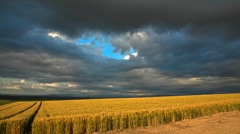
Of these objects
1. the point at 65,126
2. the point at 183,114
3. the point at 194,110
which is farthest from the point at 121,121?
the point at 194,110

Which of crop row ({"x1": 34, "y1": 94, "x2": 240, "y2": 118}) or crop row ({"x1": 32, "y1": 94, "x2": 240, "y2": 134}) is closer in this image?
crop row ({"x1": 32, "y1": 94, "x2": 240, "y2": 134})

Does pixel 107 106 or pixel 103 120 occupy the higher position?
pixel 107 106

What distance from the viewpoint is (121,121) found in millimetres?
19719

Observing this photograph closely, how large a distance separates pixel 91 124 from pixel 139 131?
12.5 feet

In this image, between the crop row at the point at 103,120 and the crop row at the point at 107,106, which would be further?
the crop row at the point at 107,106

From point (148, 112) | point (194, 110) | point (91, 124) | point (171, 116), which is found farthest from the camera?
point (194, 110)

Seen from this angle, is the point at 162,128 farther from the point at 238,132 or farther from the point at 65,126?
the point at 65,126

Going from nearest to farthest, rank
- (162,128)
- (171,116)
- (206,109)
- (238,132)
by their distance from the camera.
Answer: (238,132)
(162,128)
(171,116)
(206,109)

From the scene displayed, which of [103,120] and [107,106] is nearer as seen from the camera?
[103,120]

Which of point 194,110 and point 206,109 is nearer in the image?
point 194,110

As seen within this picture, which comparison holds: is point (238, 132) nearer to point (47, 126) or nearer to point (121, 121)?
point (121, 121)

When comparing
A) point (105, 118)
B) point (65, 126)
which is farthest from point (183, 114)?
point (65, 126)

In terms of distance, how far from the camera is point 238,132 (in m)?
16.9

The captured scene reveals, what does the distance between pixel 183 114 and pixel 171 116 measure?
84.1 inches
